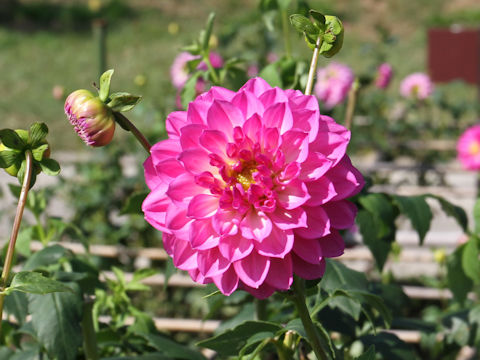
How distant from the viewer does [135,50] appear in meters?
7.46

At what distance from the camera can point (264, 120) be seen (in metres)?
0.65

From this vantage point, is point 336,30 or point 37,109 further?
point 37,109

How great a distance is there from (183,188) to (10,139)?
0.61 ft

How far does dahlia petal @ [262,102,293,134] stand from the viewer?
0.64 meters

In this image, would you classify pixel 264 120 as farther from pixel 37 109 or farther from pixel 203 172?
pixel 37 109

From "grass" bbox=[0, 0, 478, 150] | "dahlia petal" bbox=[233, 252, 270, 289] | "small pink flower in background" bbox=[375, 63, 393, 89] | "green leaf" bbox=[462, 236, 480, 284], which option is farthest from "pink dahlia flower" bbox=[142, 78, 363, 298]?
"grass" bbox=[0, 0, 478, 150]

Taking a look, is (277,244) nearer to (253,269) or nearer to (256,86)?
(253,269)

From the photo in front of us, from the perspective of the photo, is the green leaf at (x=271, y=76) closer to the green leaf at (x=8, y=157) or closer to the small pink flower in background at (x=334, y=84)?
the green leaf at (x=8, y=157)

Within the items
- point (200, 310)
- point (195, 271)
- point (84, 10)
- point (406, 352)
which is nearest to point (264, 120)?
point (195, 271)

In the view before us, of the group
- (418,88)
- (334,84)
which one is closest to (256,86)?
(334,84)

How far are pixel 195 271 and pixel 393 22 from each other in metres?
8.75

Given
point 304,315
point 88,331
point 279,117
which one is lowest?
point 88,331

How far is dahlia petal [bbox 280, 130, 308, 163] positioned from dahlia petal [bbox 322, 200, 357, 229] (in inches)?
2.2

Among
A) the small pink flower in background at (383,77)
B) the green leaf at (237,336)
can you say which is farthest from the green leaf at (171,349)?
the small pink flower in background at (383,77)
